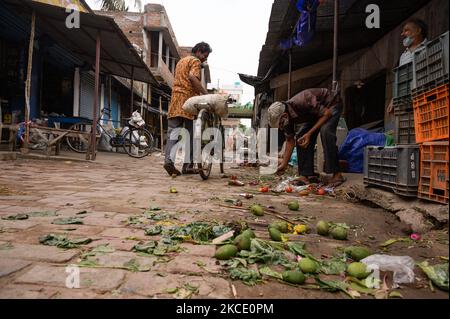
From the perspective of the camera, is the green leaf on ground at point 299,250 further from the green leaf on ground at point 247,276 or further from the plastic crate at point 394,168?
the plastic crate at point 394,168

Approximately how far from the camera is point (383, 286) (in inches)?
57.3

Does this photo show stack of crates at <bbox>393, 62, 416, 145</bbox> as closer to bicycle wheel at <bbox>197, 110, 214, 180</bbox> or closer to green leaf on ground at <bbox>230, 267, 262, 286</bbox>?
green leaf on ground at <bbox>230, 267, 262, 286</bbox>

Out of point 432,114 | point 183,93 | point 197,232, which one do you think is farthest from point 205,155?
point 432,114

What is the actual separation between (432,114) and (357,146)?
2787 millimetres

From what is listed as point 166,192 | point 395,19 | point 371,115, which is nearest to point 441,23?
point 395,19

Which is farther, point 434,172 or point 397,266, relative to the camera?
point 434,172

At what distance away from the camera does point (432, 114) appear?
2.54 meters

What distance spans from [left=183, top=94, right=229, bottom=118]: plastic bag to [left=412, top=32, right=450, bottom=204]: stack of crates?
9.77ft

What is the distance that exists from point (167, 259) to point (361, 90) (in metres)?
9.85

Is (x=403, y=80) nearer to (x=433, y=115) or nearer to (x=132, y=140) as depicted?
(x=433, y=115)

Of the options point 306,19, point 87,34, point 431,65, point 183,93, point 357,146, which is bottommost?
point 357,146

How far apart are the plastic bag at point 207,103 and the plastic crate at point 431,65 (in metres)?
2.98

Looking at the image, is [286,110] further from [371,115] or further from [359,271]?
[371,115]
